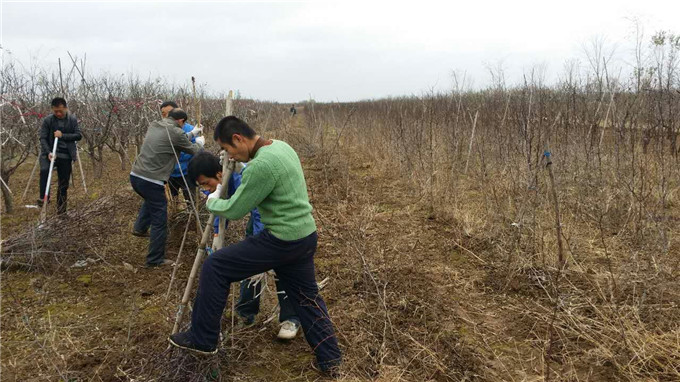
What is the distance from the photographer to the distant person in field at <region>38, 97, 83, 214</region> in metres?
4.93

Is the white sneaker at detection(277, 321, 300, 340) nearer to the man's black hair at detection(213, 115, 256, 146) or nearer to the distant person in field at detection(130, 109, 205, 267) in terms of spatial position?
the man's black hair at detection(213, 115, 256, 146)

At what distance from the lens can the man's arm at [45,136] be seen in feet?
16.2

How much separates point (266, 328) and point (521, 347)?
167 cm

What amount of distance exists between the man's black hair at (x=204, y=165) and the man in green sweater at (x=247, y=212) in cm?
22

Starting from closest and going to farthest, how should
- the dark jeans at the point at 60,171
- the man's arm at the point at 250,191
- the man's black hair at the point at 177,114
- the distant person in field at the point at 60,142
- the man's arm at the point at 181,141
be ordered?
the man's arm at the point at 250,191, the man's arm at the point at 181,141, the man's black hair at the point at 177,114, the distant person in field at the point at 60,142, the dark jeans at the point at 60,171

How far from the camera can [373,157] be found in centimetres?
967

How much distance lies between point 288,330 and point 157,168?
2.05 m

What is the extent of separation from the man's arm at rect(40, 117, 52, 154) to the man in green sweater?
4087 mm

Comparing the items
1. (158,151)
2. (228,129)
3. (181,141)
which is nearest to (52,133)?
(158,151)

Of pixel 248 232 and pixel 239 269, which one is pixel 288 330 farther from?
pixel 239 269

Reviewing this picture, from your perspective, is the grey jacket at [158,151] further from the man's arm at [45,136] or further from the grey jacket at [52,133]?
the man's arm at [45,136]

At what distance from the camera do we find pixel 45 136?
4.95m

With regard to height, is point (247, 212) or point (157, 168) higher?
point (157, 168)

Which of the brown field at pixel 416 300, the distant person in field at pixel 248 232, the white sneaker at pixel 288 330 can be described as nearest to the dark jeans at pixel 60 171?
the brown field at pixel 416 300
